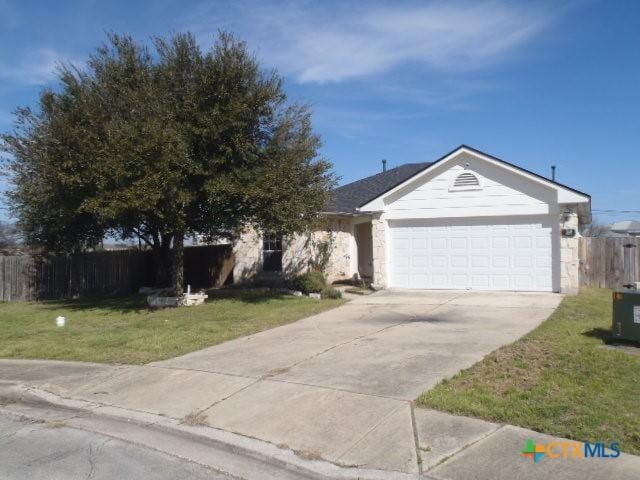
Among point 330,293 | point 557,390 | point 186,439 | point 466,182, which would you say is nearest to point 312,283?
point 330,293

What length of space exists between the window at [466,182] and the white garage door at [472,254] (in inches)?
39.3

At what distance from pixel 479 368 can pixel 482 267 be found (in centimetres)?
952

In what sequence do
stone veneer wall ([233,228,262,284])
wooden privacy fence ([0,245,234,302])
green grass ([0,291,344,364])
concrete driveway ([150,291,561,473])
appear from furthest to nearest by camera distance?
1. stone veneer wall ([233,228,262,284])
2. wooden privacy fence ([0,245,234,302])
3. green grass ([0,291,344,364])
4. concrete driveway ([150,291,561,473])

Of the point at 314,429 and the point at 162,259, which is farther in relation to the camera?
the point at 162,259

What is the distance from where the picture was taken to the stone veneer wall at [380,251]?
17812 millimetres

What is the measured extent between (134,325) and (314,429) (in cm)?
831

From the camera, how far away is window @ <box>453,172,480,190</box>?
1669cm

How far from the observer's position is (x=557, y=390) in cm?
645

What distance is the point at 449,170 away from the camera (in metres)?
17.0

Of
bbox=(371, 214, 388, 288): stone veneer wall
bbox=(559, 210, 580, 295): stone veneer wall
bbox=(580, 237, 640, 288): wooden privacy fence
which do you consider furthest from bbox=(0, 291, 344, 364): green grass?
bbox=(580, 237, 640, 288): wooden privacy fence

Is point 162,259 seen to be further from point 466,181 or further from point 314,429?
point 314,429

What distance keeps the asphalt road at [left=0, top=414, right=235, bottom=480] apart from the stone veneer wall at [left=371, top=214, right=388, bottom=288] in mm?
12383

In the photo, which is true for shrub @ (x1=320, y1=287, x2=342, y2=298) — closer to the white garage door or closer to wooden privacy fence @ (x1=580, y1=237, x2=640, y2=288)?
the white garage door

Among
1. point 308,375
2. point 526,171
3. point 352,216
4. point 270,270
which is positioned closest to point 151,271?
point 270,270
